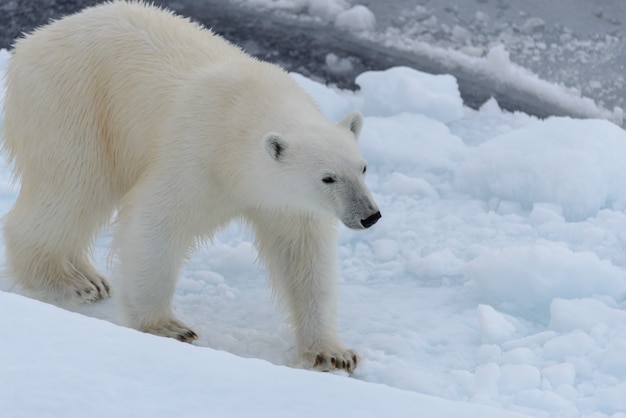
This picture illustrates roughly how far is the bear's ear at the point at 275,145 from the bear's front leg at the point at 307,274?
0.31 m

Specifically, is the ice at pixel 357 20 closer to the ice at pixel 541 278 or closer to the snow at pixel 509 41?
the snow at pixel 509 41

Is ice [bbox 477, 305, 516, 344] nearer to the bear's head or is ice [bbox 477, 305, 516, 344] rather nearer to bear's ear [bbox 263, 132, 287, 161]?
the bear's head

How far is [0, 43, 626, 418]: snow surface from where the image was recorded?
75.8 inches

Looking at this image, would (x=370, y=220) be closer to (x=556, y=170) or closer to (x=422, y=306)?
(x=422, y=306)

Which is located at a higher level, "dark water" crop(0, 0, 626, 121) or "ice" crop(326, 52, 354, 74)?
"dark water" crop(0, 0, 626, 121)

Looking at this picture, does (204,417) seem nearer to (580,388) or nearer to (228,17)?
(580,388)

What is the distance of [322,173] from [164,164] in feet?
1.92

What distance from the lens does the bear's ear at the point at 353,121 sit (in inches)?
133

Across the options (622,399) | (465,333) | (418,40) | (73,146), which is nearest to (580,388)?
(622,399)

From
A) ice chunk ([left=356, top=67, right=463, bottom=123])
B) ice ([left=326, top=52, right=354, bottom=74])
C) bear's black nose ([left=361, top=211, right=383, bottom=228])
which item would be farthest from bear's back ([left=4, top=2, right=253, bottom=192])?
ice ([left=326, top=52, right=354, bottom=74])

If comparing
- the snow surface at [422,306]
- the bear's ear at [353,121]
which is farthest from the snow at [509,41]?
the bear's ear at [353,121]

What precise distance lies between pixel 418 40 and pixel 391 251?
3.42 meters

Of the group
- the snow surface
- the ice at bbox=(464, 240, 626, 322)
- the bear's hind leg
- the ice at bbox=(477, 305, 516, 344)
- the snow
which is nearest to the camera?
the snow surface

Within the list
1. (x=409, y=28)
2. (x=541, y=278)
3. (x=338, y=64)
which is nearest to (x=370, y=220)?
(x=541, y=278)
